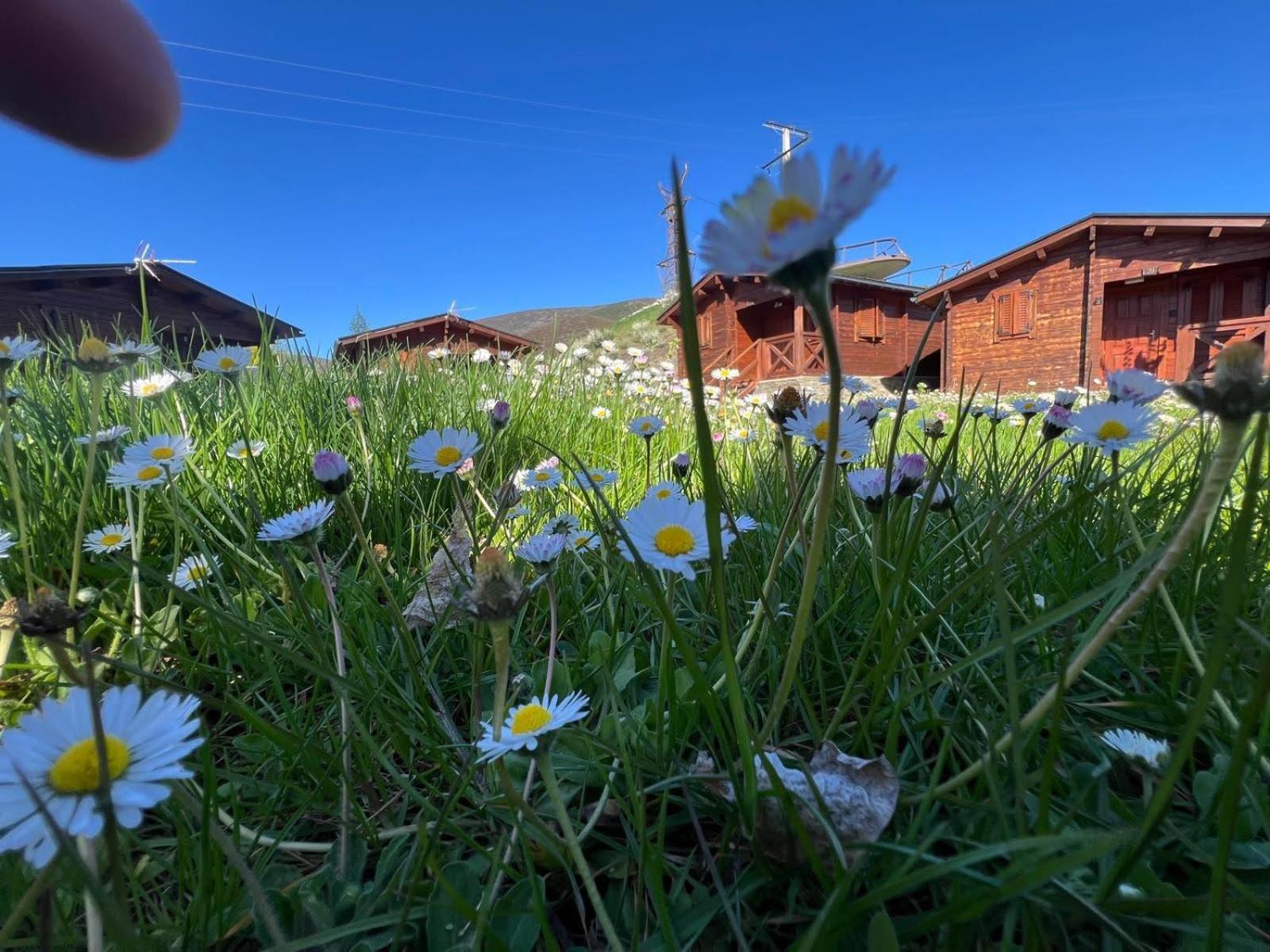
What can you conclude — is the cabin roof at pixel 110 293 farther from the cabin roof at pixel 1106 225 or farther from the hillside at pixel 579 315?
the hillside at pixel 579 315

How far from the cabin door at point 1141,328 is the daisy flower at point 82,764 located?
42.6 feet

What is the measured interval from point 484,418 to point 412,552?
2.28ft

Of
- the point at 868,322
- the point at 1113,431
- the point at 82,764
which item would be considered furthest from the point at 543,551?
the point at 868,322

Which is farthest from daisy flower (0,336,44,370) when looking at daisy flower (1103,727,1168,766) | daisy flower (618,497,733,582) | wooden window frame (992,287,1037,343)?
wooden window frame (992,287,1037,343)

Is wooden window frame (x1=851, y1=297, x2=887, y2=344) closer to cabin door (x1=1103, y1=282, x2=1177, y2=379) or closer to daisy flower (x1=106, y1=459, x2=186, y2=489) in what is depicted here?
cabin door (x1=1103, y1=282, x2=1177, y2=379)

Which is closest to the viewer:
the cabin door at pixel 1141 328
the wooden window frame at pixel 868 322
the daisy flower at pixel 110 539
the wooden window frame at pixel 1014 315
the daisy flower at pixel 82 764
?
the daisy flower at pixel 82 764

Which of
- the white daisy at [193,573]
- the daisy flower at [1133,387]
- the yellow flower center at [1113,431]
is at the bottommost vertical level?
the white daisy at [193,573]

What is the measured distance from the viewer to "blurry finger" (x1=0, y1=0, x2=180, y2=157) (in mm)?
492

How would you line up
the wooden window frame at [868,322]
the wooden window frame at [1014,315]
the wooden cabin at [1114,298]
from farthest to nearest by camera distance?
the wooden window frame at [868,322], the wooden window frame at [1014,315], the wooden cabin at [1114,298]

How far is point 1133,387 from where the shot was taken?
0.84m

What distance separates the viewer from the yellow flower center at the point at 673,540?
0.53 metres

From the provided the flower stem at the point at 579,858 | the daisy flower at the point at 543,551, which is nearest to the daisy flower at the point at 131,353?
the daisy flower at the point at 543,551

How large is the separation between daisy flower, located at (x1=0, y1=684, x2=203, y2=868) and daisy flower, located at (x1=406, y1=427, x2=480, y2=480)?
470mm

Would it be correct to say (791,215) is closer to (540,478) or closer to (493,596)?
(493,596)
